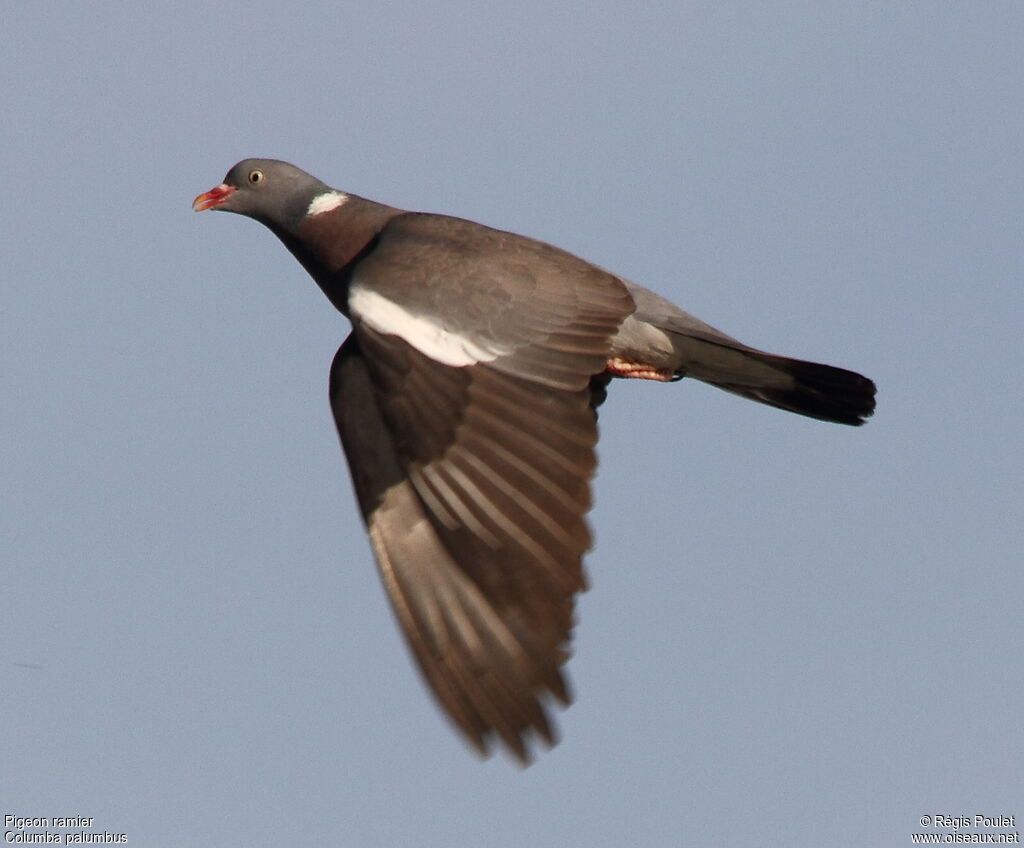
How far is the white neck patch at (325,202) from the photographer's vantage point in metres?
8.01

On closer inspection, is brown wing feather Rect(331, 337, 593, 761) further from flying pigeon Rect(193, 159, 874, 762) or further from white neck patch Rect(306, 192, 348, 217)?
white neck patch Rect(306, 192, 348, 217)

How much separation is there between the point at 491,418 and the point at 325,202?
2329mm

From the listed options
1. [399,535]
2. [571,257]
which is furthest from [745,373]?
[399,535]

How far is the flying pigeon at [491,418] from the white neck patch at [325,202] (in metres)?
0.65

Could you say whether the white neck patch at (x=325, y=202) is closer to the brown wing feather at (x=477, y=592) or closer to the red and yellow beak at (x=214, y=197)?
the red and yellow beak at (x=214, y=197)

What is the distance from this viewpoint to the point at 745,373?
7375 millimetres

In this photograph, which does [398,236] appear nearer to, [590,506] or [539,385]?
[539,385]

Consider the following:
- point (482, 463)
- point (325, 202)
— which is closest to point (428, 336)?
point (482, 463)

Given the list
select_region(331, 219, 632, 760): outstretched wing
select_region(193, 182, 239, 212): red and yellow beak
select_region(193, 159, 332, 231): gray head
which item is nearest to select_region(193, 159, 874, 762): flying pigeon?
select_region(331, 219, 632, 760): outstretched wing

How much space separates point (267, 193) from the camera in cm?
825

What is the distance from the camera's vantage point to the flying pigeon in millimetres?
5676

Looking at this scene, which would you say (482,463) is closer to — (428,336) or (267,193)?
(428,336)

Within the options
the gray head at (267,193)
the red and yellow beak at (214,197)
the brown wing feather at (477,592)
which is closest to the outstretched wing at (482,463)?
the brown wing feather at (477,592)

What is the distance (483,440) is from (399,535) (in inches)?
17.2
